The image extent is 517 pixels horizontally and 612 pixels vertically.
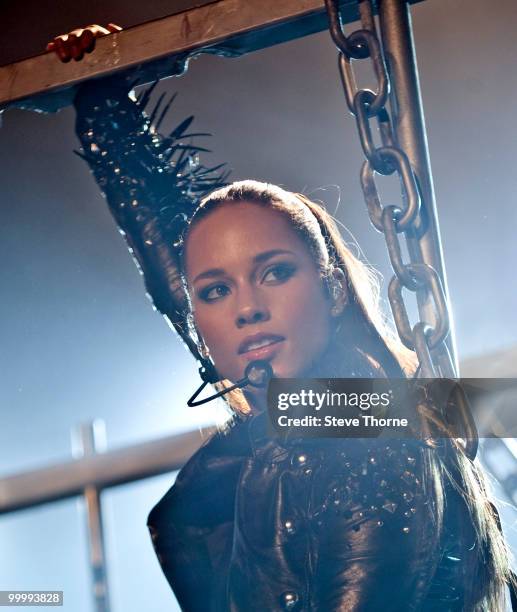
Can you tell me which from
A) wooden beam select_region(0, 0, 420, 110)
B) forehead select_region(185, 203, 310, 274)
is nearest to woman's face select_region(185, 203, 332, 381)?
forehead select_region(185, 203, 310, 274)

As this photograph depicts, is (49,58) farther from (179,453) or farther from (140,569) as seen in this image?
(140,569)

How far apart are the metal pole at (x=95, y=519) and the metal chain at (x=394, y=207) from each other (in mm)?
573

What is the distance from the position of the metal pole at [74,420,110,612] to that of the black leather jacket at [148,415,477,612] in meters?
0.15

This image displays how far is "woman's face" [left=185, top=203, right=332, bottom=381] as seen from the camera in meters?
1.12

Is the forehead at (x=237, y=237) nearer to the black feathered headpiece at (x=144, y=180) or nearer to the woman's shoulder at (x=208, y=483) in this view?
the black feathered headpiece at (x=144, y=180)

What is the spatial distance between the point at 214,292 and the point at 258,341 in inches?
3.8

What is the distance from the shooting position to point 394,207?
981 millimetres

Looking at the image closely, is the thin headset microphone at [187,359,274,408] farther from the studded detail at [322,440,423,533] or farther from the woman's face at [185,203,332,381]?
the studded detail at [322,440,423,533]

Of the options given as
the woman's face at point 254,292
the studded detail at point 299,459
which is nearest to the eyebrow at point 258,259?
the woman's face at point 254,292

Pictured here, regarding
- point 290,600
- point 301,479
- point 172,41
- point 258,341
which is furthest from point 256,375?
point 172,41

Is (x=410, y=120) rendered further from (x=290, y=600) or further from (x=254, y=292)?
(x=290, y=600)

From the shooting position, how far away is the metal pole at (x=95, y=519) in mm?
1231

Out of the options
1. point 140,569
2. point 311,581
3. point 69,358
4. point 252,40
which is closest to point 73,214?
point 69,358

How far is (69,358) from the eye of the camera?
4.58 feet
